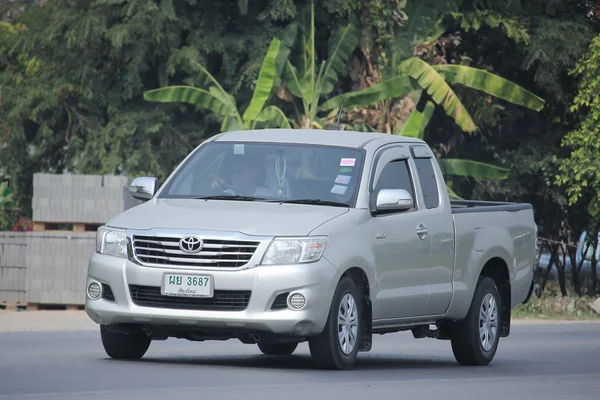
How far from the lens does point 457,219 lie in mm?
12883

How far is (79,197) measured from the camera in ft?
70.3

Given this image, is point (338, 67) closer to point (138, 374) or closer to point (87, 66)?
point (87, 66)

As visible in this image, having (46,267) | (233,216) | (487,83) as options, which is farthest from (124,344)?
(487,83)

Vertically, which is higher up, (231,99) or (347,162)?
(231,99)

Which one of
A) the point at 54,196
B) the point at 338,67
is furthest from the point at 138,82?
the point at 54,196

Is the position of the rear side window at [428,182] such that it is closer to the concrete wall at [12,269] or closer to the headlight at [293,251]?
the headlight at [293,251]

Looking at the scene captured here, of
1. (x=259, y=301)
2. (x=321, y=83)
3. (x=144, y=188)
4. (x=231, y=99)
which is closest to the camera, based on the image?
(x=259, y=301)

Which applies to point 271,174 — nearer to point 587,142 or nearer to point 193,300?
point 193,300

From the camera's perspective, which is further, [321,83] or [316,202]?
[321,83]

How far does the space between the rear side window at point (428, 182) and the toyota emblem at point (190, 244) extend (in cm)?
271

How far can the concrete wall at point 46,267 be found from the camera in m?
21.3

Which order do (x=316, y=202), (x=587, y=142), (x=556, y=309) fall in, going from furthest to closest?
(x=587, y=142) < (x=556, y=309) < (x=316, y=202)

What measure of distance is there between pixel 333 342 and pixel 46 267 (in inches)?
444

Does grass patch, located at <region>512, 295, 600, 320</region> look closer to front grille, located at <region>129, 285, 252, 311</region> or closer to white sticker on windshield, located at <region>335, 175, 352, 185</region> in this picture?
white sticker on windshield, located at <region>335, 175, 352, 185</region>
